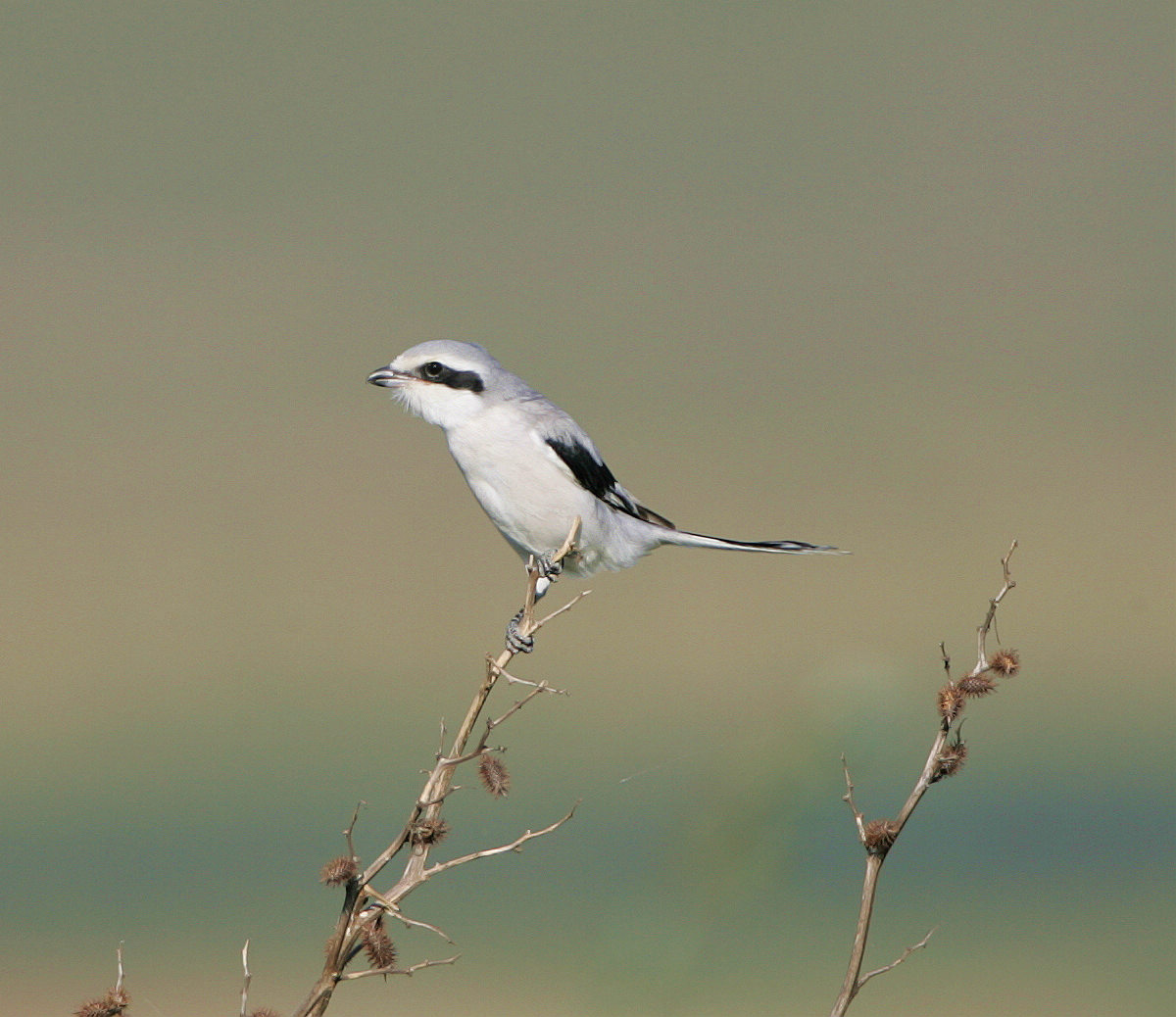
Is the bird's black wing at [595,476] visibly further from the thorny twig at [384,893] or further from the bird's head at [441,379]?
the thorny twig at [384,893]

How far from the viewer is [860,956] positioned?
141 centimetres

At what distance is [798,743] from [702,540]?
105 inches

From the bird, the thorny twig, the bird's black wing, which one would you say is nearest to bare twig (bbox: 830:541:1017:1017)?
the thorny twig

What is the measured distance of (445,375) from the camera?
3.67 metres

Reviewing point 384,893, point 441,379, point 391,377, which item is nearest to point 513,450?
point 441,379

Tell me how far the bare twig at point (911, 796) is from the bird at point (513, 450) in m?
1.92

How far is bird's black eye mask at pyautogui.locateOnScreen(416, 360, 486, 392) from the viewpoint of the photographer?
3.66 m

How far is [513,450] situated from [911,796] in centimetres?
237

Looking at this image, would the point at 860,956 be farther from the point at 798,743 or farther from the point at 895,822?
the point at 798,743

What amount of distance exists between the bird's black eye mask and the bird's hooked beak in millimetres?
44

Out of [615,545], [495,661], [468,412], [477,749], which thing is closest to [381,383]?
[468,412]

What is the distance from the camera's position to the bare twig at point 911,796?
1.42 meters

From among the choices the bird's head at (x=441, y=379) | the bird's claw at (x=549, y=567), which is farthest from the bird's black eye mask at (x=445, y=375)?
the bird's claw at (x=549, y=567)

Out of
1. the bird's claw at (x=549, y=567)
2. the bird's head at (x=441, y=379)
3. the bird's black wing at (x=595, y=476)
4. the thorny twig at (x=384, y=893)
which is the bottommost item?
the thorny twig at (x=384, y=893)
